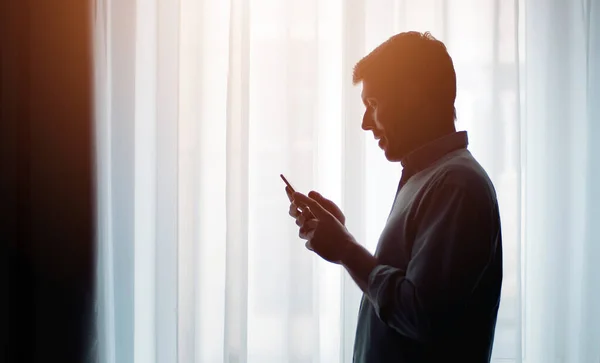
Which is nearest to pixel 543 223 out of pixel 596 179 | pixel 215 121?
pixel 596 179

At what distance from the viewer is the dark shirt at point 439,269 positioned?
2.29 ft

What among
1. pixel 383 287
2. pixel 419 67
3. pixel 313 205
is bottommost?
pixel 383 287

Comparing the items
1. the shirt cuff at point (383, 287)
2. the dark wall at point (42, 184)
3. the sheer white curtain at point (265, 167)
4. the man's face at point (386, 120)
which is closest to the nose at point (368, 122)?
the man's face at point (386, 120)

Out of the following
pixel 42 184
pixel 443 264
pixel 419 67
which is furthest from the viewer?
pixel 42 184

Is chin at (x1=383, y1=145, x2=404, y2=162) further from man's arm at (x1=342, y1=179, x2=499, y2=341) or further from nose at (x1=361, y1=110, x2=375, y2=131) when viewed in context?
man's arm at (x1=342, y1=179, x2=499, y2=341)

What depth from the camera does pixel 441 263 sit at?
702 millimetres

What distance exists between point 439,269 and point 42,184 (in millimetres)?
952

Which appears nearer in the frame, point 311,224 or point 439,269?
point 439,269

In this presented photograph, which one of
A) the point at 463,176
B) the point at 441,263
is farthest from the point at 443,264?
the point at 463,176

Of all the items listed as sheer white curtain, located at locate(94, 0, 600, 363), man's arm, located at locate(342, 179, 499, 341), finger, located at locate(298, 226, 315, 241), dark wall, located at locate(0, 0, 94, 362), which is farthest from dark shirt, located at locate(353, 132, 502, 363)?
dark wall, located at locate(0, 0, 94, 362)

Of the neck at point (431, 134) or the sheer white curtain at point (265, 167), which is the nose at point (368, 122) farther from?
the sheer white curtain at point (265, 167)

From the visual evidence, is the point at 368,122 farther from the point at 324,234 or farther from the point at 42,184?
Result: the point at 42,184

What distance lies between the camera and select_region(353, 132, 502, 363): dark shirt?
0.70 m

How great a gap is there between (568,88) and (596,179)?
0.80 ft
